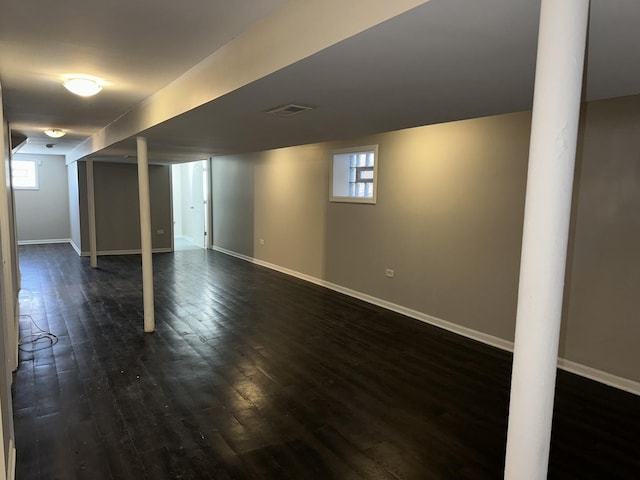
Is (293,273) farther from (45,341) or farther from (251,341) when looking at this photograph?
(45,341)

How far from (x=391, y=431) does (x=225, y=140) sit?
11.8 ft

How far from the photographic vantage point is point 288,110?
9.67ft

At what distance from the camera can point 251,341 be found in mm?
4238

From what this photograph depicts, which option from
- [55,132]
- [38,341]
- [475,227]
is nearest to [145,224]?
[38,341]

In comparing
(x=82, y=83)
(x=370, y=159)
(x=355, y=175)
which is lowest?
(x=355, y=175)

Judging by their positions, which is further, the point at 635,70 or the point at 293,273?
the point at 293,273

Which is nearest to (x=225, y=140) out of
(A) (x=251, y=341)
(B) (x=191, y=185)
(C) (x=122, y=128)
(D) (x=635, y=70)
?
(C) (x=122, y=128)

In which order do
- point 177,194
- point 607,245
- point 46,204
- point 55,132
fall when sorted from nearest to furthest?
point 607,245 → point 55,132 → point 46,204 → point 177,194

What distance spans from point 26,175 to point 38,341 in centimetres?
864

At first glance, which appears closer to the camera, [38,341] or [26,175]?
[38,341]

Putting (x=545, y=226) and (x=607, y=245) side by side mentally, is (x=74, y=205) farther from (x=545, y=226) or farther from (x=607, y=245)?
(x=545, y=226)

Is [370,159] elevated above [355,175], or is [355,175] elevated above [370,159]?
[370,159]

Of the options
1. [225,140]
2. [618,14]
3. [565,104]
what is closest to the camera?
[565,104]

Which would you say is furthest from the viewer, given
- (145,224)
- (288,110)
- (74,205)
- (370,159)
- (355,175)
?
(74,205)
